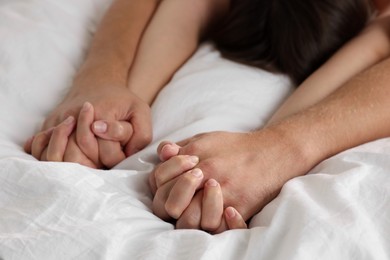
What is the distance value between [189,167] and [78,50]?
48 centimetres

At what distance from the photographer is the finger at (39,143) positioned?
0.80 meters

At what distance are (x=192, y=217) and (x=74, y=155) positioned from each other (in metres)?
0.22

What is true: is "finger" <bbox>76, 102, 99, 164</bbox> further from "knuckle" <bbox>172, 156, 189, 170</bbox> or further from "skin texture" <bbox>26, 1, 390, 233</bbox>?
"knuckle" <bbox>172, 156, 189, 170</bbox>

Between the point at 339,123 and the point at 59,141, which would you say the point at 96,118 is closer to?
the point at 59,141

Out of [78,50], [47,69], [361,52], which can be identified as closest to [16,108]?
[47,69]

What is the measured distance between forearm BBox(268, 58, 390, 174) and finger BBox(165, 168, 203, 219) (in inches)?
6.1

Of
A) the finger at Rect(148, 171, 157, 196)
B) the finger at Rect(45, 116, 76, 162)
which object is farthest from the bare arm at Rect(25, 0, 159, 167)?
the finger at Rect(148, 171, 157, 196)

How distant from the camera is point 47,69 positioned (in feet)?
3.27

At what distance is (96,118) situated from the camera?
0.83 meters

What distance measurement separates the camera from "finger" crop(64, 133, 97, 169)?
2.59 feet

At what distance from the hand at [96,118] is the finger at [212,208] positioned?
0.68 feet

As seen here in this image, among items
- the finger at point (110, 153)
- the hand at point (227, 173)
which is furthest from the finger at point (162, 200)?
the finger at point (110, 153)

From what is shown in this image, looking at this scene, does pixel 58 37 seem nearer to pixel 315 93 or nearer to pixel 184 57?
pixel 184 57

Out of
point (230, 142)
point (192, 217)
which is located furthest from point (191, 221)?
point (230, 142)
